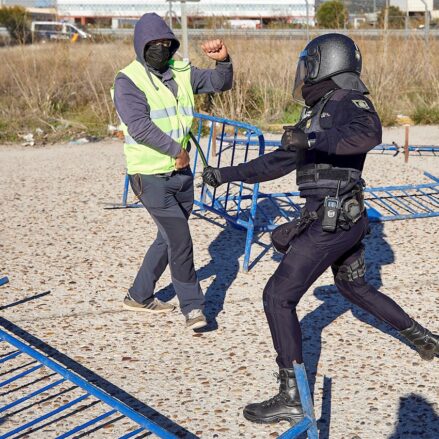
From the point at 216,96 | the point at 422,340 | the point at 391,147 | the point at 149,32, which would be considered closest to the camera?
the point at 422,340

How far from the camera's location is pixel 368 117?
3719 millimetres

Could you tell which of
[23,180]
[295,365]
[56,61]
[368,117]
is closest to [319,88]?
[368,117]

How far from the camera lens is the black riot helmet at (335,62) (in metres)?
3.88

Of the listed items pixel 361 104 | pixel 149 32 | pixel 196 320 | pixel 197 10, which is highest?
pixel 197 10

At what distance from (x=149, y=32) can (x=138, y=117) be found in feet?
1.56

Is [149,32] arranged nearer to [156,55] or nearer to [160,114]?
[156,55]

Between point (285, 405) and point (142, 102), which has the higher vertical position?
point (142, 102)

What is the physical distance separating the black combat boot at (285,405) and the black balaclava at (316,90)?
124 cm

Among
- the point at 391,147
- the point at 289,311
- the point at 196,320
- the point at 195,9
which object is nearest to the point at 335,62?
the point at 289,311

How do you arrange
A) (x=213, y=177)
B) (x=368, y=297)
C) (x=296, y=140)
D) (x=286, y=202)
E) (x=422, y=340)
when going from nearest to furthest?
(x=296, y=140) → (x=213, y=177) → (x=368, y=297) → (x=422, y=340) → (x=286, y=202)

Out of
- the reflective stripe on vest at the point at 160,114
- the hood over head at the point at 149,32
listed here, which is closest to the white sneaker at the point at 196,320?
the reflective stripe on vest at the point at 160,114

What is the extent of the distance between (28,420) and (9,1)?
19.1 meters

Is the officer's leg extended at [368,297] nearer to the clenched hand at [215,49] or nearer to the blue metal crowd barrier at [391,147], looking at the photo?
the clenched hand at [215,49]

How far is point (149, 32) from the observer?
15.8 ft
